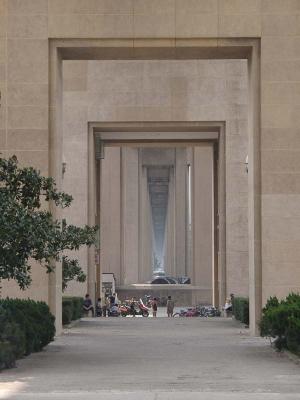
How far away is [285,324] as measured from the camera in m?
20.5

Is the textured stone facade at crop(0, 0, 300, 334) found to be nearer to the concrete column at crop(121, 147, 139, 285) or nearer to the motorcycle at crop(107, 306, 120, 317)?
the motorcycle at crop(107, 306, 120, 317)

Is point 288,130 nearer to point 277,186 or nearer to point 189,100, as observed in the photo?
point 277,186

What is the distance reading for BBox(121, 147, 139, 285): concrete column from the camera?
354ft

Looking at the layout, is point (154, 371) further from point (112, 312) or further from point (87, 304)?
point (112, 312)

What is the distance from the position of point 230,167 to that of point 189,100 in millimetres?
4165

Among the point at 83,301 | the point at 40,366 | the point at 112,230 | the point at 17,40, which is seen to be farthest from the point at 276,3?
the point at 112,230

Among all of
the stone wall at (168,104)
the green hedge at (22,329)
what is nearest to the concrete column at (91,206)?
the stone wall at (168,104)

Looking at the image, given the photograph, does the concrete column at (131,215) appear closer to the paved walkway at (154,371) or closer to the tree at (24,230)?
the paved walkway at (154,371)

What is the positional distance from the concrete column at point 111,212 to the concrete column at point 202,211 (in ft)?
42.6

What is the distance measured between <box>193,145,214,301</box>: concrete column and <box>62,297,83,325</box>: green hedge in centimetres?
3948

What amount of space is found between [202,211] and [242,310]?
45558 mm

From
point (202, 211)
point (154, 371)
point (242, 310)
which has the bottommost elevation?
point (242, 310)

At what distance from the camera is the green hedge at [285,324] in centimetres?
1945

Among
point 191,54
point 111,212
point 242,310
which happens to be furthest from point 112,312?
point 111,212
